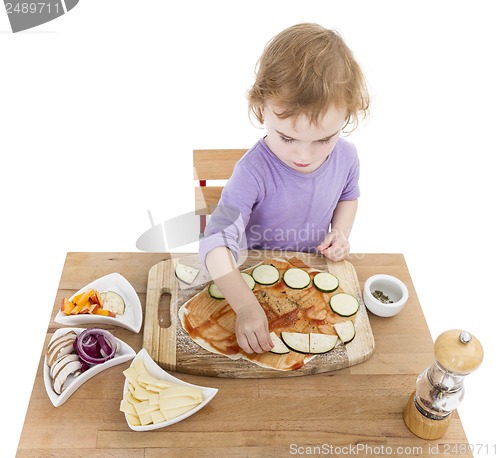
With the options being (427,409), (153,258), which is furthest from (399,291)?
(153,258)

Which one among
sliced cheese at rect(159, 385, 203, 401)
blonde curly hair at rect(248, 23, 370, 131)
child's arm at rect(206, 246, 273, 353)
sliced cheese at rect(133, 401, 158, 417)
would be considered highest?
blonde curly hair at rect(248, 23, 370, 131)

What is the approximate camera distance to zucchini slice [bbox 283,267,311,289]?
2.15 m

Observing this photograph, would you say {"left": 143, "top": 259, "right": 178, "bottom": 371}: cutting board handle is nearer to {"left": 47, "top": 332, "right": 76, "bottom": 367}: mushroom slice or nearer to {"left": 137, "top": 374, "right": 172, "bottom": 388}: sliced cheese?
{"left": 137, "top": 374, "right": 172, "bottom": 388}: sliced cheese

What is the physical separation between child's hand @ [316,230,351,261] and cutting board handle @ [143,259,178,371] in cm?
60

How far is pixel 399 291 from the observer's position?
2.19 meters

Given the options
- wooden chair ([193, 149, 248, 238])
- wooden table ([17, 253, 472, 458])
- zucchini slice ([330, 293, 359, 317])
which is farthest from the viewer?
wooden chair ([193, 149, 248, 238])

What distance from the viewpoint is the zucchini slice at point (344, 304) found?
2.08m

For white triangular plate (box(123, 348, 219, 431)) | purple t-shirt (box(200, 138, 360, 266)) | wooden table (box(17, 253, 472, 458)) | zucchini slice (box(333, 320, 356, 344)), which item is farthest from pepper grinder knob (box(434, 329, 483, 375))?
purple t-shirt (box(200, 138, 360, 266))

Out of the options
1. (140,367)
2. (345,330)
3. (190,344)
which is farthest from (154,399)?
(345,330)

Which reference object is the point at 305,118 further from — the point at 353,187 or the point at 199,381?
the point at 199,381

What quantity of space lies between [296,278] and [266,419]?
1.86 ft

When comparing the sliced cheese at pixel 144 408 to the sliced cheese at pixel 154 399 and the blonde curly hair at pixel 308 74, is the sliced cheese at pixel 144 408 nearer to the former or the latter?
the sliced cheese at pixel 154 399

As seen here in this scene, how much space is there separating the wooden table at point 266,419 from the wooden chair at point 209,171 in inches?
28.5

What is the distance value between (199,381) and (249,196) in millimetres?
705
